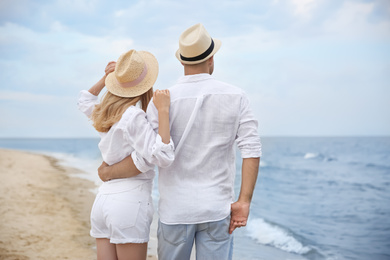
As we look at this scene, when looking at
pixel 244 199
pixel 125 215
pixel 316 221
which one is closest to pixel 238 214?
pixel 244 199

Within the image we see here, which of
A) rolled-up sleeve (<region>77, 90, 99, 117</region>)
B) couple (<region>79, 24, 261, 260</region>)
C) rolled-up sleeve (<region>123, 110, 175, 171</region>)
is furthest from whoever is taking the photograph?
rolled-up sleeve (<region>77, 90, 99, 117</region>)

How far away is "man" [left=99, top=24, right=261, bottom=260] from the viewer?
210 centimetres

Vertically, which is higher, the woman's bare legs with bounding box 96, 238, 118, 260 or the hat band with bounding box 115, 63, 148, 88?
the hat band with bounding box 115, 63, 148, 88

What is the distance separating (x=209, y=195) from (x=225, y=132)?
13.2 inches

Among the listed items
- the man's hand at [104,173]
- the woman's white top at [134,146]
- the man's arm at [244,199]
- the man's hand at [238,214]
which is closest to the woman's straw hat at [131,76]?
the woman's white top at [134,146]

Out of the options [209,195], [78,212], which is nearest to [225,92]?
[209,195]

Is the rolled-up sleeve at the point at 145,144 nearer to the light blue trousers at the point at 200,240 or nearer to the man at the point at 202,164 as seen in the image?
the man at the point at 202,164

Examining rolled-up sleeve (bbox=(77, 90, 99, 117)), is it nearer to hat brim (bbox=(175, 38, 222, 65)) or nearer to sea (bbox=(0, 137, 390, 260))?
hat brim (bbox=(175, 38, 222, 65))

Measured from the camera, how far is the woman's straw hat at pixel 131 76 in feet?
7.37

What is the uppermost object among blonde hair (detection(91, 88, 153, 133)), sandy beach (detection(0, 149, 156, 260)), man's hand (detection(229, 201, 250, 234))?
blonde hair (detection(91, 88, 153, 133))

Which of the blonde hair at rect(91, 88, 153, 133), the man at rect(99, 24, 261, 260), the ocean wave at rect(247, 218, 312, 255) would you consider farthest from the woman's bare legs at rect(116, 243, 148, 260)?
the ocean wave at rect(247, 218, 312, 255)

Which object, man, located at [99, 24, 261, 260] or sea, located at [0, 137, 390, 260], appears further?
sea, located at [0, 137, 390, 260]

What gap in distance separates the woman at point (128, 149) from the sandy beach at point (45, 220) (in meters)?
2.94

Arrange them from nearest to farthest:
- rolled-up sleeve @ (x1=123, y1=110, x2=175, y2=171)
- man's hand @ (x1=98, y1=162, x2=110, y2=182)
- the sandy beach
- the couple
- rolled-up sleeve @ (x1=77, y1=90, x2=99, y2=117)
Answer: rolled-up sleeve @ (x1=123, y1=110, x2=175, y2=171) → the couple → man's hand @ (x1=98, y1=162, x2=110, y2=182) → rolled-up sleeve @ (x1=77, y1=90, x2=99, y2=117) → the sandy beach
